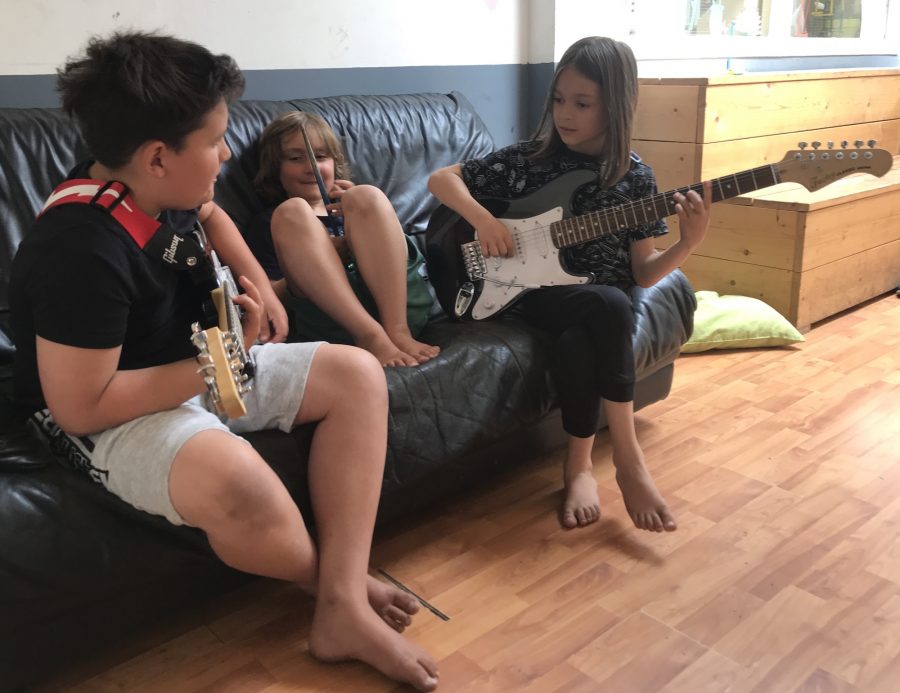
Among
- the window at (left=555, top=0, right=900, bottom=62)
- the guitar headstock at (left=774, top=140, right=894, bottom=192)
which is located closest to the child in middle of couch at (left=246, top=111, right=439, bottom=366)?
the guitar headstock at (left=774, top=140, right=894, bottom=192)

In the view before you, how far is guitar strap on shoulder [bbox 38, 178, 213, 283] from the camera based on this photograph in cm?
100

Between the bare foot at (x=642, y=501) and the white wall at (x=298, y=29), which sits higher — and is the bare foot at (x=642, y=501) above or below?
below

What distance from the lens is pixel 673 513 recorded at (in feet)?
5.02

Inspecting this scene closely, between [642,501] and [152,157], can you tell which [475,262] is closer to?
[642,501]

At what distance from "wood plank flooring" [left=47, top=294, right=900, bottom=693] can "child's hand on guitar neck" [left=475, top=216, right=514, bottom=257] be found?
49 centimetres

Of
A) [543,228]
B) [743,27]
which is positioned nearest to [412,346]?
[543,228]

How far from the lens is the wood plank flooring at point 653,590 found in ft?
3.74

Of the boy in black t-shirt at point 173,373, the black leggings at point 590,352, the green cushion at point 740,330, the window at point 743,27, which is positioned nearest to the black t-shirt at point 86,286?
the boy in black t-shirt at point 173,373

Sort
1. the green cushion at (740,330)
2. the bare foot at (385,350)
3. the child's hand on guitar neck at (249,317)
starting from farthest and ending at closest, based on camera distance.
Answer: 1. the green cushion at (740,330)
2. the bare foot at (385,350)
3. the child's hand on guitar neck at (249,317)

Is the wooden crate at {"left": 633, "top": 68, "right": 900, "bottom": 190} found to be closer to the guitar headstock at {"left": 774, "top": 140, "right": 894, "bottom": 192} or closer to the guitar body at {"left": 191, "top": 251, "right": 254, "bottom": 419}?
the guitar headstock at {"left": 774, "top": 140, "right": 894, "bottom": 192}

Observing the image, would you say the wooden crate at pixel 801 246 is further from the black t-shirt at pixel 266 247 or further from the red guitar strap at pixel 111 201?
the red guitar strap at pixel 111 201

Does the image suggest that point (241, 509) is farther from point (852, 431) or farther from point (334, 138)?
point (852, 431)

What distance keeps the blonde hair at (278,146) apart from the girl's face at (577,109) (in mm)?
496

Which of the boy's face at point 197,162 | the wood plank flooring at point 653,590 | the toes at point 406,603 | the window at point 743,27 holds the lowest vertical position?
the wood plank flooring at point 653,590
